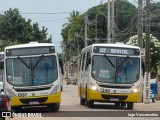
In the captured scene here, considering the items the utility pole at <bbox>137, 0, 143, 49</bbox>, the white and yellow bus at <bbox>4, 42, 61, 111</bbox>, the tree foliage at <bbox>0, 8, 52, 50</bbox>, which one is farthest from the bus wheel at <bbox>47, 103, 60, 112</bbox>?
the tree foliage at <bbox>0, 8, 52, 50</bbox>

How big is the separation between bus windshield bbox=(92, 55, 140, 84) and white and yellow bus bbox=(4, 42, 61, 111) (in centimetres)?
306

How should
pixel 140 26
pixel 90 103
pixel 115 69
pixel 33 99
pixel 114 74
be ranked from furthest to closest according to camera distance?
pixel 140 26
pixel 90 103
pixel 115 69
pixel 114 74
pixel 33 99

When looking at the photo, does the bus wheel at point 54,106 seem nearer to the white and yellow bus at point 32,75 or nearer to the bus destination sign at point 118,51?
the white and yellow bus at point 32,75

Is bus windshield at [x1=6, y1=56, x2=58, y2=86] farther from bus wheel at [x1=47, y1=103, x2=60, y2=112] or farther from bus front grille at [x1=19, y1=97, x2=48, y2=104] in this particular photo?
bus wheel at [x1=47, y1=103, x2=60, y2=112]

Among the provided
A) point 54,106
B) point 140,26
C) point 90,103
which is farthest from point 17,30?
point 54,106

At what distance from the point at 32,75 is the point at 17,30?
153 feet

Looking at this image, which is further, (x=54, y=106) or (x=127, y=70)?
(x=127, y=70)

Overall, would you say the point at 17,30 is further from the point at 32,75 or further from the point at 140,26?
the point at 32,75

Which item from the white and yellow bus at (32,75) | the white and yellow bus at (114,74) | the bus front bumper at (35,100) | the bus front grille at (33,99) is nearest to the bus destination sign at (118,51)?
the white and yellow bus at (114,74)

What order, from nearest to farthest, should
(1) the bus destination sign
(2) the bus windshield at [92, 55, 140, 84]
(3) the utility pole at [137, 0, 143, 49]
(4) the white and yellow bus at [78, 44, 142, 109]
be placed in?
1. (4) the white and yellow bus at [78, 44, 142, 109]
2. (2) the bus windshield at [92, 55, 140, 84]
3. (1) the bus destination sign
4. (3) the utility pole at [137, 0, 143, 49]

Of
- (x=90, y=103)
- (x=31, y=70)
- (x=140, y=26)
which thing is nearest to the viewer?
(x=31, y=70)

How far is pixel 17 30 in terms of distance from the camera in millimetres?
70875

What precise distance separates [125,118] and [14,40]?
48908 millimetres

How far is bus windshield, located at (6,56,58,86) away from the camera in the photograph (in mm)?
24812
